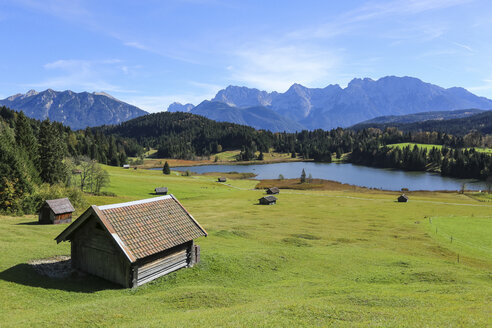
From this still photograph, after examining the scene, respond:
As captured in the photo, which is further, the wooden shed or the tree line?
the tree line

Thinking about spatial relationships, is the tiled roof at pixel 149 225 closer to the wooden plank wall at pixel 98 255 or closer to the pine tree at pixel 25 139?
the wooden plank wall at pixel 98 255

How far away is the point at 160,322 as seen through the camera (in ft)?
47.2

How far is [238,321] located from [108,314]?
748 centimetres

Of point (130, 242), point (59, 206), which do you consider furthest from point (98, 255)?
point (59, 206)

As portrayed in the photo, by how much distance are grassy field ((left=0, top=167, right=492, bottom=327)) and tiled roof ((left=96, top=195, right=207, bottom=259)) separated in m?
2.87

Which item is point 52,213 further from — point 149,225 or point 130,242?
point 130,242

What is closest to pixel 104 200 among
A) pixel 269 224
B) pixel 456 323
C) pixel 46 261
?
pixel 269 224

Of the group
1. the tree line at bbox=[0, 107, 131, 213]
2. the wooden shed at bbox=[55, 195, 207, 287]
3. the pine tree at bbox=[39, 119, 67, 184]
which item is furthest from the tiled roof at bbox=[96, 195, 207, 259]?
the pine tree at bbox=[39, 119, 67, 184]

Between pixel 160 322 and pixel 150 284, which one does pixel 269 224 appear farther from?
pixel 160 322

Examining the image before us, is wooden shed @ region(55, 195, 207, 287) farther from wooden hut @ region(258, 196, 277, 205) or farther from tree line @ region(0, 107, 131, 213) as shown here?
wooden hut @ region(258, 196, 277, 205)

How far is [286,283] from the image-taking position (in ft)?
78.4

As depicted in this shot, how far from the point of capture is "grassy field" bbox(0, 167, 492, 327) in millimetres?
14953

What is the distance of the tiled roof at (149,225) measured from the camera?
21.5m

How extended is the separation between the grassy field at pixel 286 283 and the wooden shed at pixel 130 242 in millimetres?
997
